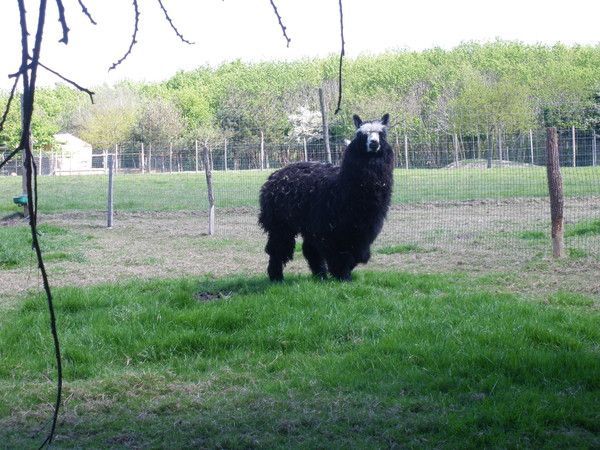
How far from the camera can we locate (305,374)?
669 centimetres

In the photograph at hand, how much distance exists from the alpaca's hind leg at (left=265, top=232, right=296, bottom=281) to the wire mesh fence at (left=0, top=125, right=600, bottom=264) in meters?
3.69

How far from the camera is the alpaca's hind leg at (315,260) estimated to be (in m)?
11.1

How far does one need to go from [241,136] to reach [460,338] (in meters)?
54.7

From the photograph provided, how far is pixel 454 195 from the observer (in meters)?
23.2

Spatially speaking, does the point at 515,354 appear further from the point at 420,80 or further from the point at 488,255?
the point at 420,80

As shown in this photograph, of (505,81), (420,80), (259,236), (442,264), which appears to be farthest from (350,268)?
(420,80)

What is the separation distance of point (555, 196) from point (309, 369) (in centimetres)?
756

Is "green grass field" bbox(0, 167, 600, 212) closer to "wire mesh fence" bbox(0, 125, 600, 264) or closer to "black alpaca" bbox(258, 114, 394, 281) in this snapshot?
"wire mesh fence" bbox(0, 125, 600, 264)

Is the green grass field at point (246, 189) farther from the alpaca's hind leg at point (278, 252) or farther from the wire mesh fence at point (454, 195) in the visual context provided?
the alpaca's hind leg at point (278, 252)

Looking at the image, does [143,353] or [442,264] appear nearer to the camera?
[143,353]

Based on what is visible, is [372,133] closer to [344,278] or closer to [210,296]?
[344,278]

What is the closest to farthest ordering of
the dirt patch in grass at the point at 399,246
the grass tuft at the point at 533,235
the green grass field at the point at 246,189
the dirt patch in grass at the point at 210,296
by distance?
the dirt patch in grass at the point at 210,296
the dirt patch in grass at the point at 399,246
the grass tuft at the point at 533,235
the green grass field at the point at 246,189

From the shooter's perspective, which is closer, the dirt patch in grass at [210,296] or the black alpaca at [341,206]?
the dirt patch in grass at [210,296]

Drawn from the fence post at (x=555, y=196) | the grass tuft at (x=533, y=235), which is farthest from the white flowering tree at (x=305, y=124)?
the fence post at (x=555, y=196)
